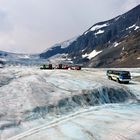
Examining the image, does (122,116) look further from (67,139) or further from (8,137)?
(8,137)

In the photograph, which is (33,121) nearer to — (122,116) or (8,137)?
(8,137)

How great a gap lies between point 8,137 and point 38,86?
14036 millimetres

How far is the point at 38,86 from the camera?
44000 mm

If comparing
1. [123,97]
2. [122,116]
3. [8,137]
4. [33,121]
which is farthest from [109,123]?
[123,97]

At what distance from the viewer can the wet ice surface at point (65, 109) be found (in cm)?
3102

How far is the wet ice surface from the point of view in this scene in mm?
31016

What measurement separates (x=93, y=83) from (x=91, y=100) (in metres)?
6.50

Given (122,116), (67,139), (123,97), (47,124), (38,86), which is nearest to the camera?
(67,139)

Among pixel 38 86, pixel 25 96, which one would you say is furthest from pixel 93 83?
pixel 25 96

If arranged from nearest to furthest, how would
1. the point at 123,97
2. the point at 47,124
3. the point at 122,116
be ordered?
the point at 47,124 → the point at 122,116 → the point at 123,97

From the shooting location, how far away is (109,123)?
111 ft

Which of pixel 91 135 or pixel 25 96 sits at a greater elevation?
pixel 25 96

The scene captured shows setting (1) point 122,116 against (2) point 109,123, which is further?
(1) point 122,116

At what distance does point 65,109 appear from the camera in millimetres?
39094
